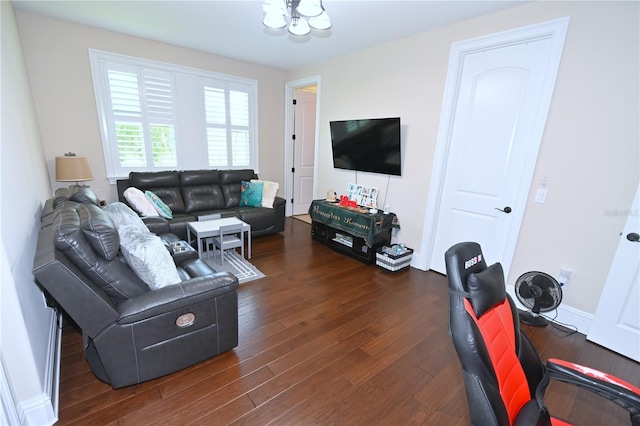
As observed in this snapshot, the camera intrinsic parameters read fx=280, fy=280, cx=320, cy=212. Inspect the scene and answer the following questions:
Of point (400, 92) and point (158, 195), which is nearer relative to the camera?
point (400, 92)

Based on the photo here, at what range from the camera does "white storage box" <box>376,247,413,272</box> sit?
131 inches

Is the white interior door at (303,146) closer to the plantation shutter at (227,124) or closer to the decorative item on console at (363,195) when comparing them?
the plantation shutter at (227,124)

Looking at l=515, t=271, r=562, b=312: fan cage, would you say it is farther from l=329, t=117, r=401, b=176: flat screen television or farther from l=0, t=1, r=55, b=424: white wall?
l=0, t=1, r=55, b=424: white wall

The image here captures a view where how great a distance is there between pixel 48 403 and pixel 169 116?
146 inches

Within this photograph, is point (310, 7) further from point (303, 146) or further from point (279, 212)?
point (303, 146)

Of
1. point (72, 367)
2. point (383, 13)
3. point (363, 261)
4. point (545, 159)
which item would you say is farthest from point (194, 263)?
point (545, 159)

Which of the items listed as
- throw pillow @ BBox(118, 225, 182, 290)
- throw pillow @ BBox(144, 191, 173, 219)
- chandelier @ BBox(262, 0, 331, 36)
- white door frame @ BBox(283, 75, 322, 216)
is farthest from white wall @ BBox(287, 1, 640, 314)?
throw pillow @ BBox(144, 191, 173, 219)

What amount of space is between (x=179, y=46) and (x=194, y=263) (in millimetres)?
3386

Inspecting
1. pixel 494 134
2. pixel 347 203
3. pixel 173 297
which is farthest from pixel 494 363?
pixel 347 203

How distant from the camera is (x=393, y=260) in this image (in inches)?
130

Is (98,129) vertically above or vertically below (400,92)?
below

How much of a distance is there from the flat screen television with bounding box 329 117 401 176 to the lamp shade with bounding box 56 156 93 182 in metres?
3.14

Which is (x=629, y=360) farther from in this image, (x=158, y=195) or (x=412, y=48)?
(x=158, y=195)

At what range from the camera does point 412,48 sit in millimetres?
3209
